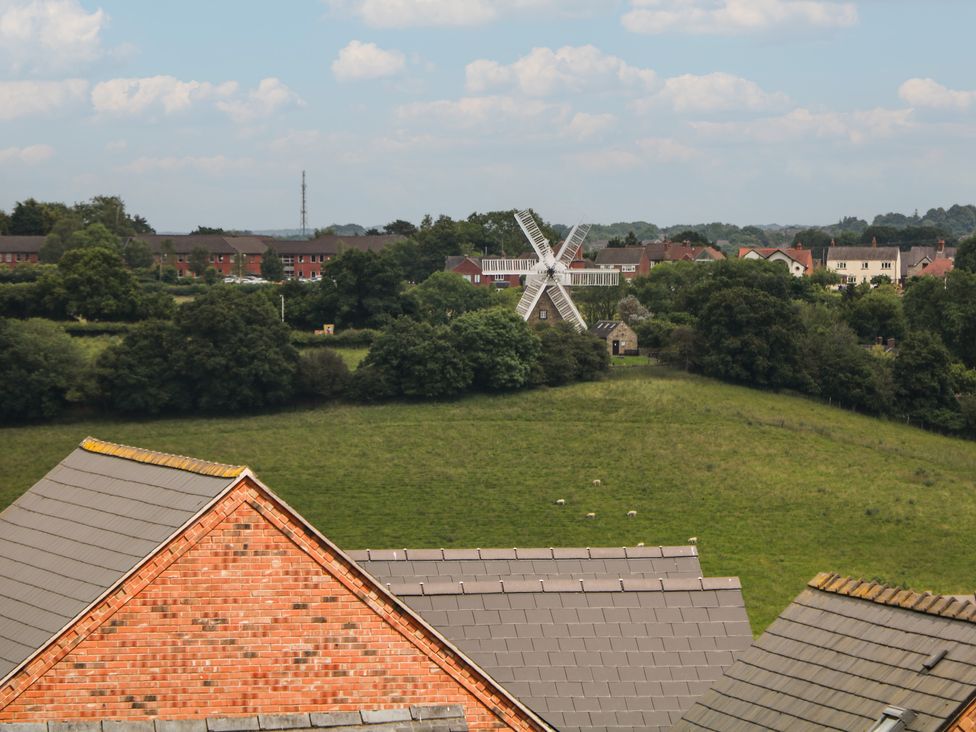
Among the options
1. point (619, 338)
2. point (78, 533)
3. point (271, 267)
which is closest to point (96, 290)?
point (619, 338)

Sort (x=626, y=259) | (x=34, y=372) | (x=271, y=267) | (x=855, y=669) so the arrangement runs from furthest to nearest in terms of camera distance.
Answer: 1. (x=626, y=259)
2. (x=271, y=267)
3. (x=34, y=372)
4. (x=855, y=669)

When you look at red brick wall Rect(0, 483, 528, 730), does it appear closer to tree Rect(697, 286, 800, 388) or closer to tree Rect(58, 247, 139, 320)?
tree Rect(697, 286, 800, 388)

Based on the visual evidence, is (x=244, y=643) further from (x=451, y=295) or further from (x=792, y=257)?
(x=792, y=257)

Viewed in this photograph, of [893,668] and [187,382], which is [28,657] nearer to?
[893,668]

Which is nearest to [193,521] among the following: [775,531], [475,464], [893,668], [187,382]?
[893,668]

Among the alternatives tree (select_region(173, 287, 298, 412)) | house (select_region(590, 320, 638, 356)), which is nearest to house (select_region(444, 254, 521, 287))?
house (select_region(590, 320, 638, 356))

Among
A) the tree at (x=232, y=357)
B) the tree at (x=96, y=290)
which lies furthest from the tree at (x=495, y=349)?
the tree at (x=96, y=290)
